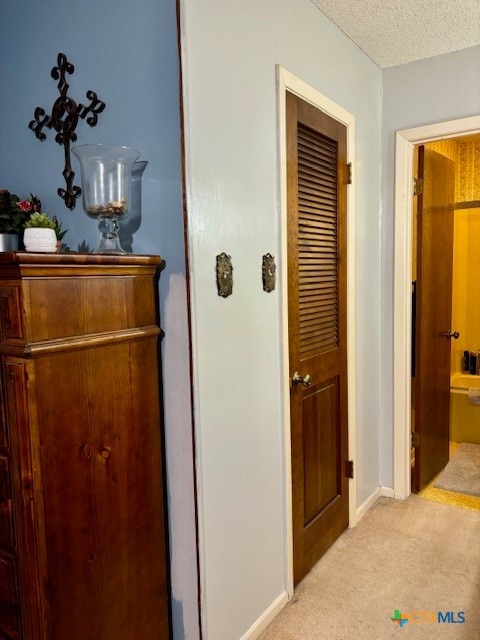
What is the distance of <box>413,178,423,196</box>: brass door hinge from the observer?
277 cm

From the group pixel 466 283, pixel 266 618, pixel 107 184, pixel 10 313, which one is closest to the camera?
pixel 10 313

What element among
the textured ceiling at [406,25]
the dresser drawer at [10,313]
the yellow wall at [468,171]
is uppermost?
the textured ceiling at [406,25]

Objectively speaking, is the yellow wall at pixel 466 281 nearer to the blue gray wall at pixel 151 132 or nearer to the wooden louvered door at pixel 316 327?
the wooden louvered door at pixel 316 327

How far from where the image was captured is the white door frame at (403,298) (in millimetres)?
2691

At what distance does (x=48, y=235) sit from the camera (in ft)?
4.55

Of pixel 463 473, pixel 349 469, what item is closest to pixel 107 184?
pixel 349 469

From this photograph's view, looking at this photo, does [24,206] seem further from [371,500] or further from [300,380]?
[371,500]

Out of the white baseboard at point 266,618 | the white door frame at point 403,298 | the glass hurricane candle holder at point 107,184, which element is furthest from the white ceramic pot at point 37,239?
the white door frame at point 403,298

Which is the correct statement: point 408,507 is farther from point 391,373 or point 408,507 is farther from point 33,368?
point 33,368

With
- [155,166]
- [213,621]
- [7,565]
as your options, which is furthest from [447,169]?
[7,565]

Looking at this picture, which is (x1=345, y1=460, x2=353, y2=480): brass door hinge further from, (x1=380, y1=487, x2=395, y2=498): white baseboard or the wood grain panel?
the wood grain panel

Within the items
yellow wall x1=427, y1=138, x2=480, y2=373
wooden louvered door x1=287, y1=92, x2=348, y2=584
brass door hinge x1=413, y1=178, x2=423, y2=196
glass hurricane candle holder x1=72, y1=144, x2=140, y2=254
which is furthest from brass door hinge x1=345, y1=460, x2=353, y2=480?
yellow wall x1=427, y1=138, x2=480, y2=373

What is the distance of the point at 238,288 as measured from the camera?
5.44ft

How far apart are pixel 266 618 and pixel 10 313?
1498 mm
